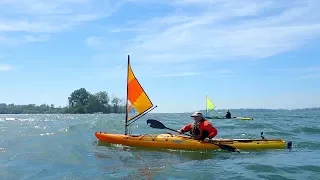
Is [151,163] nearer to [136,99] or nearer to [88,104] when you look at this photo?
[136,99]

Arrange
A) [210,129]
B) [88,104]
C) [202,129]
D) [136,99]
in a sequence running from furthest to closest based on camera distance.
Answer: [88,104] < [136,99] < [202,129] < [210,129]

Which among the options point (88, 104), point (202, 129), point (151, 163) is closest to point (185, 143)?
point (202, 129)

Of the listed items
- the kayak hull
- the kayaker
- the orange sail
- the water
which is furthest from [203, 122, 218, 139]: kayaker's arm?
the orange sail

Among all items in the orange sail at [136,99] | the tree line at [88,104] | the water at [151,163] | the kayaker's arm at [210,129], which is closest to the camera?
the water at [151,163]

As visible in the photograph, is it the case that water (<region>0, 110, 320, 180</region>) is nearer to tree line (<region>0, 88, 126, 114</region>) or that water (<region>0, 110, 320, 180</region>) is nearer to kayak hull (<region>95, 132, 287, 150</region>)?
kayak hull (<region>95, 132, 287, 150</region>)

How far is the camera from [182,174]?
10.6 metres

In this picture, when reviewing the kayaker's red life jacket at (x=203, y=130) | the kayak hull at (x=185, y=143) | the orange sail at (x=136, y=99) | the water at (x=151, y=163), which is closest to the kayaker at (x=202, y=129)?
the kayaker's red life jacket at (x=203, y=130)

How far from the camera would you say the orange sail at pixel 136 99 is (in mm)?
16844

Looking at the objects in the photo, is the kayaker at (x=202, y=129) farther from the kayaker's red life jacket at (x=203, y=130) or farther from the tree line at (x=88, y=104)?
the tree line at (x=88, y=104)

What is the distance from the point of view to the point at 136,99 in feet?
55.6

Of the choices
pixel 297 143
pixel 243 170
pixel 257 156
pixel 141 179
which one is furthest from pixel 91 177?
pixel 297 143

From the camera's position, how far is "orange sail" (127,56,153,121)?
16.8 m

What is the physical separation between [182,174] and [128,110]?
6.77 metres

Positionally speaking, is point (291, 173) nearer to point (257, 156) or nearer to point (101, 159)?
point (257, 156)
